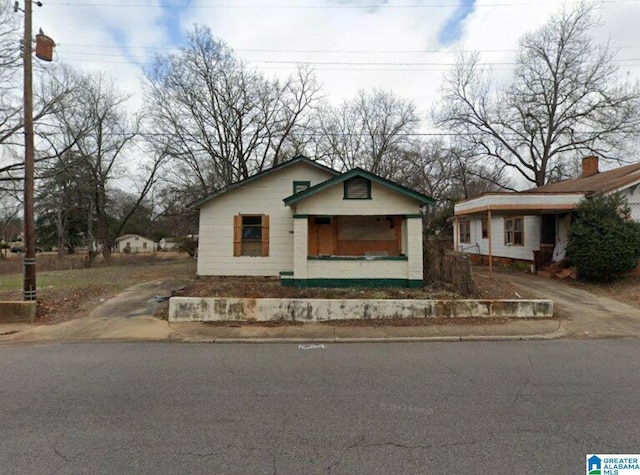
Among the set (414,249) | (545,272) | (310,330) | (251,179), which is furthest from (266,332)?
(545,272)

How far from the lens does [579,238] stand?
37.8 feet

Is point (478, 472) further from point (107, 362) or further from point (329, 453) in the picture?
point (107, 362)

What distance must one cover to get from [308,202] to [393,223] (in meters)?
4.02

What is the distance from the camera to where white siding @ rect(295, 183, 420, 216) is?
10891 mm

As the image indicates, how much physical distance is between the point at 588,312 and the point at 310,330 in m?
7.03

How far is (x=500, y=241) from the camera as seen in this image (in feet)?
61.1

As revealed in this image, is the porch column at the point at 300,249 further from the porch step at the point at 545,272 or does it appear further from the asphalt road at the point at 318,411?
the porch step at the point at 545,272

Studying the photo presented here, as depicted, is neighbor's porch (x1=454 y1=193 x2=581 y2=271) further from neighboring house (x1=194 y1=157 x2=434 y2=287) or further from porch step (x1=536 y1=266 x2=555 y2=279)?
neighboring house (x1=194 y1=157 x2=434 y2=287)

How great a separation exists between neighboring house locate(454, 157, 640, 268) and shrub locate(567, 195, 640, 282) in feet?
3.09

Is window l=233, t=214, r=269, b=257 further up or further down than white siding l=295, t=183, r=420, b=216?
further down

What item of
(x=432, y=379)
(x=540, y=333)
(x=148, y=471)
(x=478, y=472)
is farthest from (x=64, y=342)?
(x=540, y=333)

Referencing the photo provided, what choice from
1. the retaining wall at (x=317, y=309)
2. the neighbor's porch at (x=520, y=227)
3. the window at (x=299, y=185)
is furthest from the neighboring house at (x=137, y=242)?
the retaining wall at (x=317, y=309)

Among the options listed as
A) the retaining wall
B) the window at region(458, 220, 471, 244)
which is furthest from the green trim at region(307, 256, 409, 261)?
the window at region(458, 220, 471, 244)

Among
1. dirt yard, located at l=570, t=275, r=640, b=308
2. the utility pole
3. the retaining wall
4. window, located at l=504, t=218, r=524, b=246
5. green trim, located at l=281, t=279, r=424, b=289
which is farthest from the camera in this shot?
window, located at l=504, t=218, r=524, b=246
